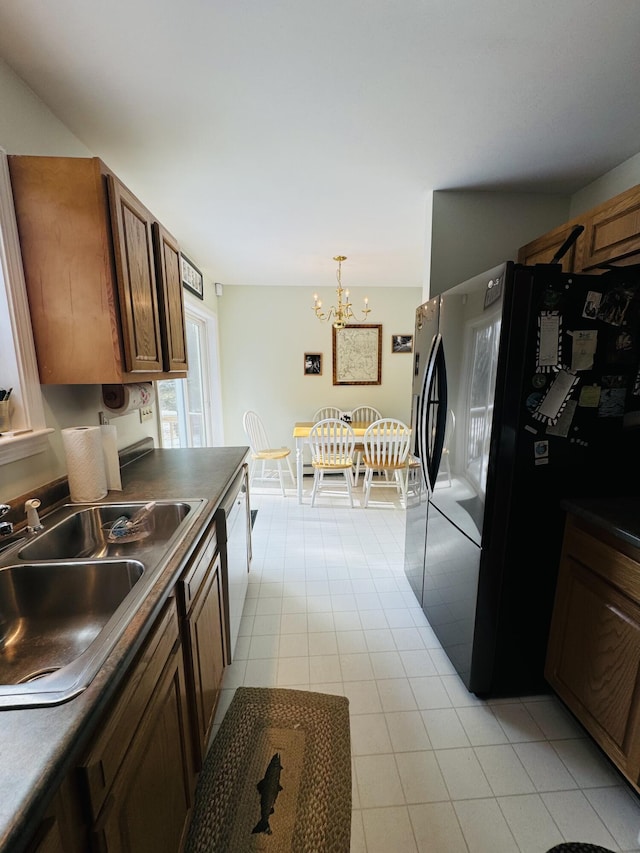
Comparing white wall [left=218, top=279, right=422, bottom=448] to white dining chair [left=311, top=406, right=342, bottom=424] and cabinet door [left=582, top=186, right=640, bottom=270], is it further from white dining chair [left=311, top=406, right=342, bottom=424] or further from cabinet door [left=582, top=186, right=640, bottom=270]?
cabinet door [left=582, top=186, right=640, bottom=270]

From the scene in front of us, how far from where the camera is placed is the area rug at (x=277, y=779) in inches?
43.7

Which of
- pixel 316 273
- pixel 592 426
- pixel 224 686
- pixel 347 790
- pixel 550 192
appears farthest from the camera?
pixel 316 273

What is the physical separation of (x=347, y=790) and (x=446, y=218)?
8.94 ft

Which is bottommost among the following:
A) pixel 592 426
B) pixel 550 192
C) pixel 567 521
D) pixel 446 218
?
pixel 567 521

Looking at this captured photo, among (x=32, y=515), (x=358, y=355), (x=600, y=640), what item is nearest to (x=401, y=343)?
(x=358, y=355)

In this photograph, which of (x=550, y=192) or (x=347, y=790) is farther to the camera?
(x=550, y=192)

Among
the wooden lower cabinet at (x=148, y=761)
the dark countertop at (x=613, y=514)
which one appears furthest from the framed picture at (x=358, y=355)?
the wooden lower cabinet at (x=148, y=761)

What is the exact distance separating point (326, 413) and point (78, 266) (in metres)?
3.62

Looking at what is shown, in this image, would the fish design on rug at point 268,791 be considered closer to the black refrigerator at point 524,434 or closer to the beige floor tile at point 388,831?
the beige floor tile at point 388,831

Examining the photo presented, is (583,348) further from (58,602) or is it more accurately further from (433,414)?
(58,602)

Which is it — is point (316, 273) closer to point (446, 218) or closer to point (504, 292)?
point (446, 218)

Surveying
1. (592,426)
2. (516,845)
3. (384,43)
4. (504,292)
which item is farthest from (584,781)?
(384,43)

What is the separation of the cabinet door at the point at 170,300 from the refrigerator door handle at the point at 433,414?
1.34m

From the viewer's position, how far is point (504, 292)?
1.31 metres
